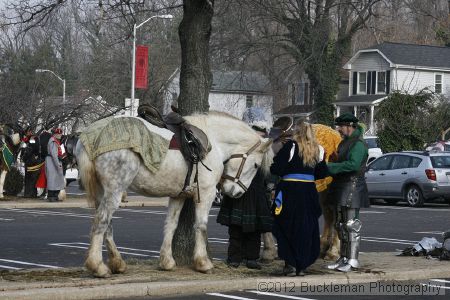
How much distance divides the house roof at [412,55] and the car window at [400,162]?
37464mm

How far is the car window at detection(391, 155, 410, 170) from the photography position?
31562 millimetres

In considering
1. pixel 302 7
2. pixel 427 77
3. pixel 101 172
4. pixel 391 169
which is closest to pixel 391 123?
pixel 302 7

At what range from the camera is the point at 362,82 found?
238 ft

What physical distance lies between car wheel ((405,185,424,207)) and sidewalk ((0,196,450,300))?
16304 millimetres

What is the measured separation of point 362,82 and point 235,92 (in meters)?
10.9

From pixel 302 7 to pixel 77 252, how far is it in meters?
31.4

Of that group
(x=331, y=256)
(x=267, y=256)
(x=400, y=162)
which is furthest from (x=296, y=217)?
(x=400, y=162)

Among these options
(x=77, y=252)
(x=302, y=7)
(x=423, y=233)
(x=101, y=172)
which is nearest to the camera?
(x=101, y=172)

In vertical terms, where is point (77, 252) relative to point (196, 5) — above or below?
below

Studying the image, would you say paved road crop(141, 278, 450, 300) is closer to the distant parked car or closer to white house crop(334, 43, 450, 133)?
the distant parked car

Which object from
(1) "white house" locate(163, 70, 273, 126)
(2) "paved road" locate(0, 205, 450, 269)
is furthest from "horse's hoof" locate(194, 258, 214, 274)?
(1) "white house" locate(163, 70, 273, 126)

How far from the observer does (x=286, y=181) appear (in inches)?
507

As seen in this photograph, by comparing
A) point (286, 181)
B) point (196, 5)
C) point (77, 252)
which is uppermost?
point (196, 5)

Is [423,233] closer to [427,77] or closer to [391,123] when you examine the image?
[391,123]
